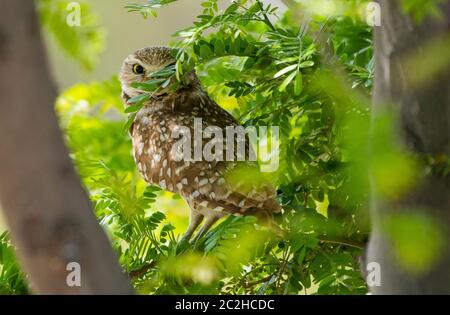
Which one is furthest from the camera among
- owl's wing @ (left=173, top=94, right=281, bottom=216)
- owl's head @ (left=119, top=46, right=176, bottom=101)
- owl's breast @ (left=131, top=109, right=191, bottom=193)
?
owl's head @ (left=119, top=46, right=176, bottom=101)

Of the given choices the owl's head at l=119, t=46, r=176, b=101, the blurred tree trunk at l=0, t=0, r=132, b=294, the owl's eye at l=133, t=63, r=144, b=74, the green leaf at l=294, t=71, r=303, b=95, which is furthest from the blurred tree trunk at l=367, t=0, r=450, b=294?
the owl's eye at l=133, t=63, r=144, b=74

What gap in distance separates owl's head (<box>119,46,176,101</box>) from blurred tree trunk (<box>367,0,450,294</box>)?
71 centimetres

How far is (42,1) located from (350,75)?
1.41 feet

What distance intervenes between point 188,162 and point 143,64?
275mm

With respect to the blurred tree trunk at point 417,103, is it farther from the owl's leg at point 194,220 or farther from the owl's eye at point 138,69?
the owl's eye at point 138,69

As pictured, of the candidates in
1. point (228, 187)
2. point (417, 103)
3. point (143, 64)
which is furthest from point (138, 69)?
point (417, 103)

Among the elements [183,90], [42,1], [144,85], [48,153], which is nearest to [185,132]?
[183,90]

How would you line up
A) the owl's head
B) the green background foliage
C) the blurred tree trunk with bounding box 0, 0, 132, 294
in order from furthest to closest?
1. the owl's head
2. the green background foliage
3. the blurred tree trunk with bounding box 0, 0, 132, 294

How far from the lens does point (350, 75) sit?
2.89 feet

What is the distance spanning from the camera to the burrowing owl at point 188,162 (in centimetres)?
101

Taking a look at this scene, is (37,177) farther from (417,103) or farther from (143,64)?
(143,64)

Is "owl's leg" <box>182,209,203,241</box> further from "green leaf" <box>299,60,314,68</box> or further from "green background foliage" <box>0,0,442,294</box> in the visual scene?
"green leaf" <box>299,60,314,68</box>

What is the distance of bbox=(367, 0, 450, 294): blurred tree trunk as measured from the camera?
0.50 metres
